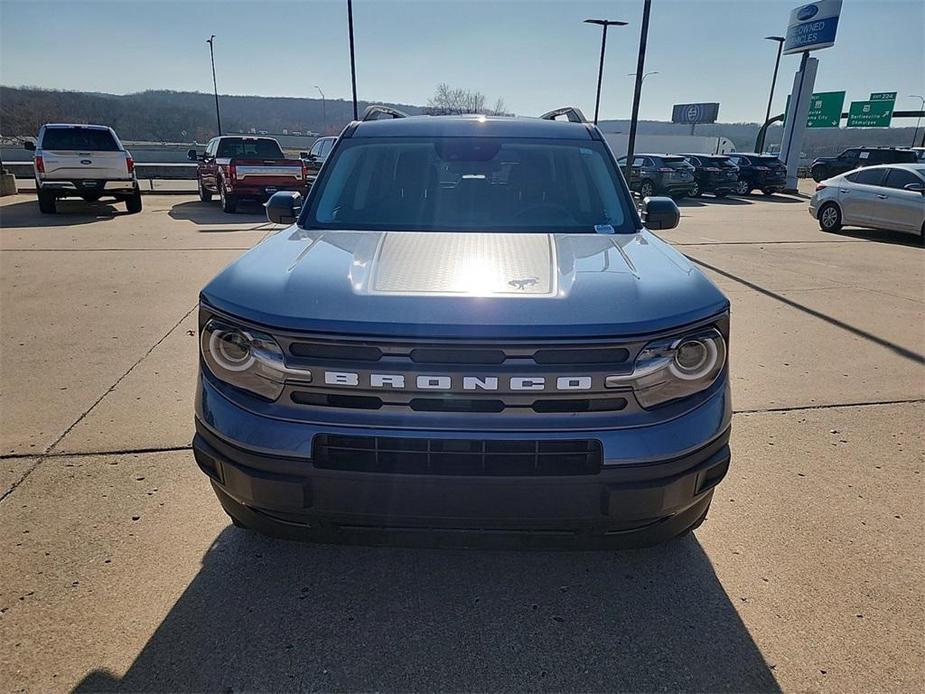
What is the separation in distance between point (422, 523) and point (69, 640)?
1.41 m

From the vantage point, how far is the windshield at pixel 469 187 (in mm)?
3160

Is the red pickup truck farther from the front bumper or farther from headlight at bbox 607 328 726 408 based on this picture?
headlight at bbox 607 328 726 408

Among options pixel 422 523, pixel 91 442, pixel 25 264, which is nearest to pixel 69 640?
pixel 422 523

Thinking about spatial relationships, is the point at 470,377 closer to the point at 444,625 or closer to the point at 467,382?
the point at 467,382

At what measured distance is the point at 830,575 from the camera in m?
2.57

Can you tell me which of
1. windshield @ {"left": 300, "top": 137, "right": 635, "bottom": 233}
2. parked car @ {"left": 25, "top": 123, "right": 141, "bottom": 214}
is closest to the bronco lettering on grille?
windshield @ {"left": 300, "top": 137, "right": 635, "bottom": 233}

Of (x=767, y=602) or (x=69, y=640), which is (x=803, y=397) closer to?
(x=767, y=602)

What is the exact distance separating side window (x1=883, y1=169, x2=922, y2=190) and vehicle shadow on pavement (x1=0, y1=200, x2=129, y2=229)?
17.5 m

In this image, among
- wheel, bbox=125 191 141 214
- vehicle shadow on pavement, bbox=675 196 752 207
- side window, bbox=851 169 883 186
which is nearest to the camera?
side window, bbox=851 169 883 186

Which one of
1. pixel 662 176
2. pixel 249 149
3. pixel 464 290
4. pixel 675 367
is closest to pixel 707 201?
pixel 662 176

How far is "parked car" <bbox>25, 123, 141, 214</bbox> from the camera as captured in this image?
13906mm

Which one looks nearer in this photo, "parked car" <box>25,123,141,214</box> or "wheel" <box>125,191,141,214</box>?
"parked car" <box>25,123,141,214</box>

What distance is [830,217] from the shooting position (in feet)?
46.7

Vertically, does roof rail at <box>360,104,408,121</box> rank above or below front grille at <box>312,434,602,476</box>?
above
